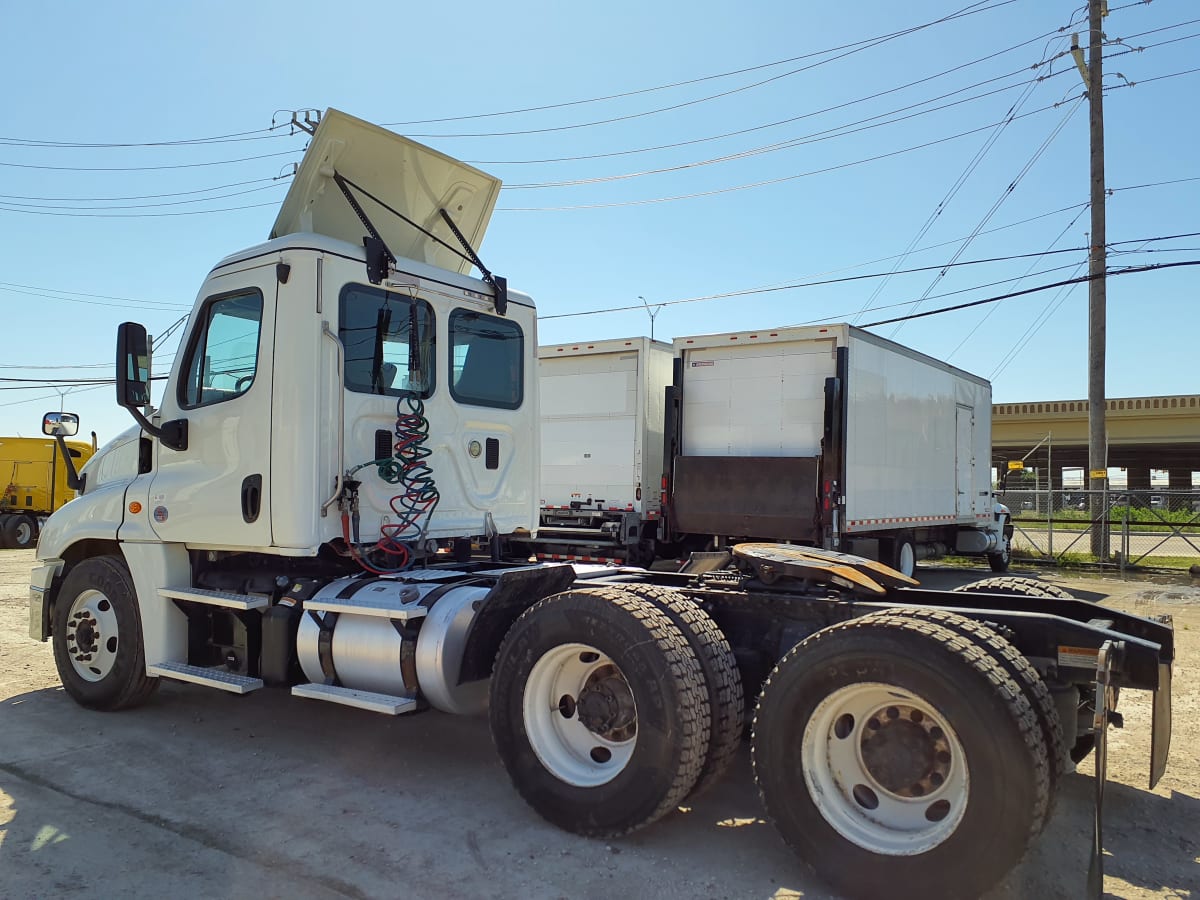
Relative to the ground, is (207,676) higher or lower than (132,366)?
lower

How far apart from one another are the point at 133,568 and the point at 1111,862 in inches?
229

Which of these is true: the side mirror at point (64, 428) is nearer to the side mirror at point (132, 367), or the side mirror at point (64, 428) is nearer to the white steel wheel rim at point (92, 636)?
the white steel wheel rim at point (92, 636)

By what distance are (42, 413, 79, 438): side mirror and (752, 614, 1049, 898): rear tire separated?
5643mm

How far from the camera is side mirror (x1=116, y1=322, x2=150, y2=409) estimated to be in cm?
567

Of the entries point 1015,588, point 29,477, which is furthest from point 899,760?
point 29,477

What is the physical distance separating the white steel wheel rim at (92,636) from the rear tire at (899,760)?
4.73 metres

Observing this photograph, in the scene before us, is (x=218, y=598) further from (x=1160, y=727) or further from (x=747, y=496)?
(x=747, y=496)

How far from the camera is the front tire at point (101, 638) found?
612cm

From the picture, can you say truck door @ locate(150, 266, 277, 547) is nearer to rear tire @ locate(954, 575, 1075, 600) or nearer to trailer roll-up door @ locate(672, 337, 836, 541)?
rear tire @ locate(954, 575, 1075, 600)

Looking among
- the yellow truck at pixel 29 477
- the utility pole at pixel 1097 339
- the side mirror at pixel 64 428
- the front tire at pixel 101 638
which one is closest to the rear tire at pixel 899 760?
the front tire at pixel 101 638

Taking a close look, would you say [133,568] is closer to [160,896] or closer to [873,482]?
[160,896]

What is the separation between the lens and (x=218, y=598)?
5617 mm

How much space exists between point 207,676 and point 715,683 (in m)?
3.27

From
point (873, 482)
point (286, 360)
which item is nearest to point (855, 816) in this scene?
point (286, 360)
